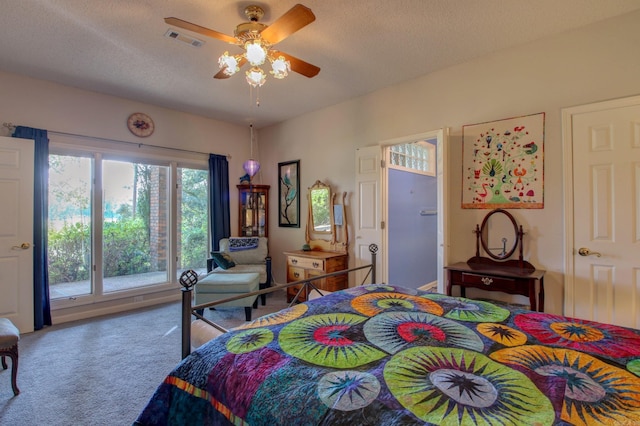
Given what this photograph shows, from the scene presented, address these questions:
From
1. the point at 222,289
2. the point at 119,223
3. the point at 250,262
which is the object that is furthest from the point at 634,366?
the point at 119,223

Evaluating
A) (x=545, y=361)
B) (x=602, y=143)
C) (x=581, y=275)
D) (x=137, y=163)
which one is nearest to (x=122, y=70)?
(x=137, y=163)

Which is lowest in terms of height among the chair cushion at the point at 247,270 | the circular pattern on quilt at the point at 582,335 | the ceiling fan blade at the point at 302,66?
the chair cushion at the point at 247,270

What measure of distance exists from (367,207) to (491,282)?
5.40 ft

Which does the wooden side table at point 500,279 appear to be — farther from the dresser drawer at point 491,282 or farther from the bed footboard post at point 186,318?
the bed footboard post at point 186,318

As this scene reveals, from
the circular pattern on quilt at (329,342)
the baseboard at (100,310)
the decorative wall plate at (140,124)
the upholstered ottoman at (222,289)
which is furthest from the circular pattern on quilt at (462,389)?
the decorative wall plate at (140,124)

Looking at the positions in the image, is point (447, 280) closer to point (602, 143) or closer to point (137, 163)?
point (602, 143)

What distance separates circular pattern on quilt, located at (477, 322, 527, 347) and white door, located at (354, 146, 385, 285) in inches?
89.5

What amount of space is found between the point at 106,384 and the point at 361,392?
7.51 ft

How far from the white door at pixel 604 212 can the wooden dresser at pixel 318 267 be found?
92.3 inches

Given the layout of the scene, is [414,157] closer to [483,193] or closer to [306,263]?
[483,193]

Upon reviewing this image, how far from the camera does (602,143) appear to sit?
8.13 ft

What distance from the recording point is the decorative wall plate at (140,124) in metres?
4.17

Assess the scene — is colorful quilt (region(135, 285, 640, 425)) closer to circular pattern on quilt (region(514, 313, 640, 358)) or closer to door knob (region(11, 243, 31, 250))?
circular pattern on quilt (region(514, 313, 640, 358))

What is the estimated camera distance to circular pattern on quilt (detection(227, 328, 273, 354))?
126 cm
